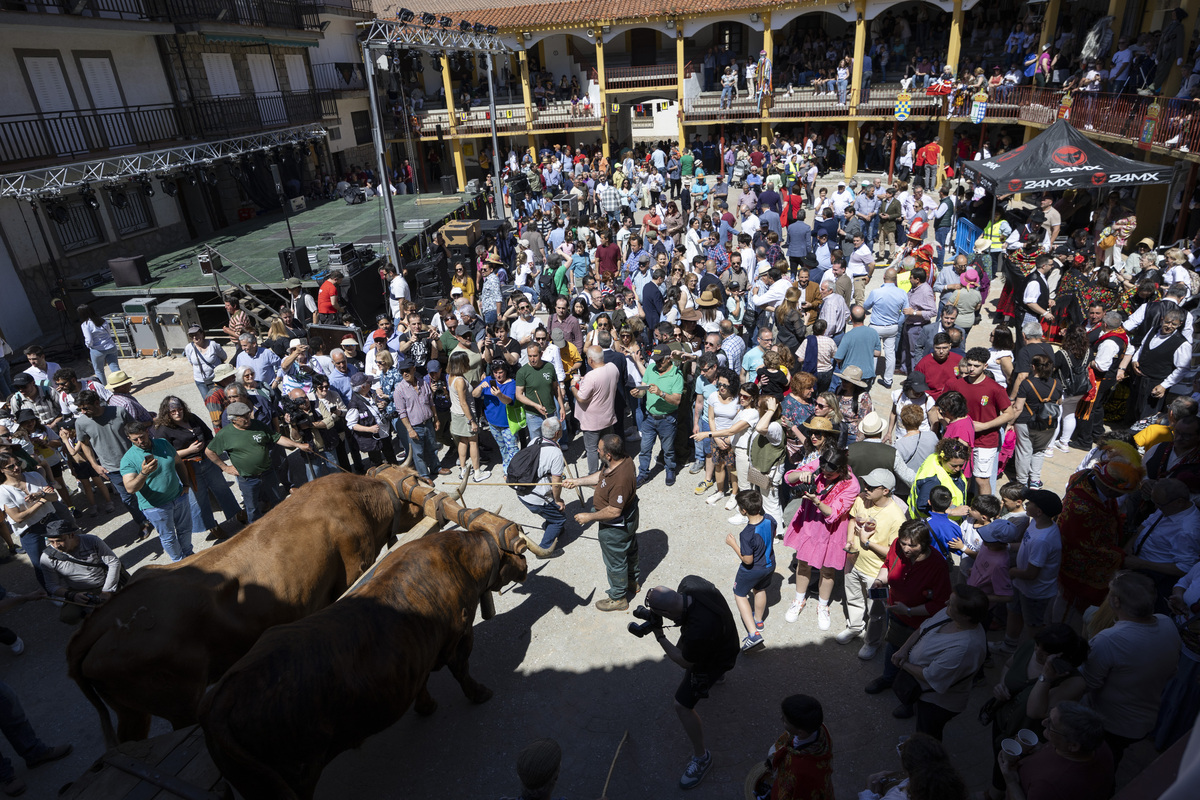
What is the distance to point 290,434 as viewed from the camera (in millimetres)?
7312

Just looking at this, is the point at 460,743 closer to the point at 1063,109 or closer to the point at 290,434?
the point at 290,434

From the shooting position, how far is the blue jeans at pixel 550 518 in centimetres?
646

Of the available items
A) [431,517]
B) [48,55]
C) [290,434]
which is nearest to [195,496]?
[290,434]

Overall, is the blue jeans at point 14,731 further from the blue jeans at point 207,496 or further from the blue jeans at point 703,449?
the blue jeans at point 703,449

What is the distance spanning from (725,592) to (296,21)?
97.0 ft

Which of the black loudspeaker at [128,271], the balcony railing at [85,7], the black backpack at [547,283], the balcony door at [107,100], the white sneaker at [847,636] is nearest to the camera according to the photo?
the white sneaker at [847,636]

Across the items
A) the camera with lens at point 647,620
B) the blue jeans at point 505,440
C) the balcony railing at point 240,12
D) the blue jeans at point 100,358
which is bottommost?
the blue jeans at point 505,440

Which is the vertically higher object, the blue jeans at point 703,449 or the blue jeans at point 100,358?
the blue jeans at point 100,358

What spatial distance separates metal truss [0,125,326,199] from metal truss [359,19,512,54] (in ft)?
18.9

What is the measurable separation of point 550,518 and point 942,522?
10.8ft

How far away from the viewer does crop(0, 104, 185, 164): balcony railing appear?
15234 mm

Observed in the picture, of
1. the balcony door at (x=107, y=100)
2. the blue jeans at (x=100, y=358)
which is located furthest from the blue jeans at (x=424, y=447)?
the balcony door at (x=107, y=100)

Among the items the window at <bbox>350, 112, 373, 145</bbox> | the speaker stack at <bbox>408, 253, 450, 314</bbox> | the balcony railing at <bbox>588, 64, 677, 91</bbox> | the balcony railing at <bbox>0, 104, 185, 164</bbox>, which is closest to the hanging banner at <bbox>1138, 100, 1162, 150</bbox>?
the speaker stack at <bbox>408, 253, 450, 314</bbox>

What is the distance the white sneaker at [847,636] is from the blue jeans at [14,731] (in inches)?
223
